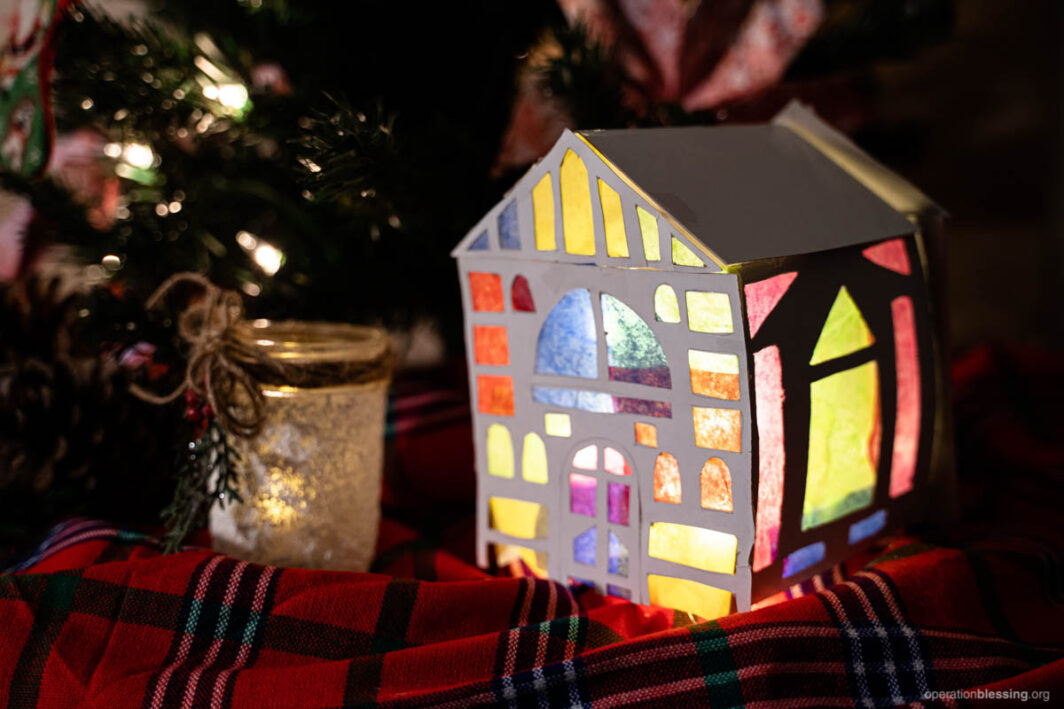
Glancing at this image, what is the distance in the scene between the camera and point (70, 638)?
21.4 inches

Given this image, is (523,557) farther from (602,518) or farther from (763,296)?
(763,296)

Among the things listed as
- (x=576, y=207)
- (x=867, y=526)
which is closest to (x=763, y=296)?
(x=576, y=207)

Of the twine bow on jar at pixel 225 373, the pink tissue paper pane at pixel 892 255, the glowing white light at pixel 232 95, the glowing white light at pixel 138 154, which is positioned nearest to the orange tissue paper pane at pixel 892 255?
the pink tissue paper pane at pixel 892 255

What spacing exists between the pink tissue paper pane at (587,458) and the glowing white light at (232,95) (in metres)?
0.48

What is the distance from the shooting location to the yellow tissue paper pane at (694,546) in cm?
58

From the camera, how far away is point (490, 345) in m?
0.68

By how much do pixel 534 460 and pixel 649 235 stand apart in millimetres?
212

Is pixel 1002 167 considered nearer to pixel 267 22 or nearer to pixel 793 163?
pixel 793 163

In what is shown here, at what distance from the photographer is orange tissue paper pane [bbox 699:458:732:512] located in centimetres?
56

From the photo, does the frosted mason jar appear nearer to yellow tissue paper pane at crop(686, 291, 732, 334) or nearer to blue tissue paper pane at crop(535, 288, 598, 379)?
blue tissue paper pane at crop(535, 288, 598, 379)

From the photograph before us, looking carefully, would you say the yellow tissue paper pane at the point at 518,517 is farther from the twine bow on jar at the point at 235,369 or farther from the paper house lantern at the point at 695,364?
the twine bow on jar at the point at 235,369

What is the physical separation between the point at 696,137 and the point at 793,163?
94 mm

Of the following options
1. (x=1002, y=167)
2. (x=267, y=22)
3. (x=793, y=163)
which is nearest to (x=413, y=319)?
(x=267, y=22)

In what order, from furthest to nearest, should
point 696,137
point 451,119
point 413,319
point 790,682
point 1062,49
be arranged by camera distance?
1. point 1062,49
2. point 413,319
3. point 451,119
4. point 696,137
5. point 790,682
